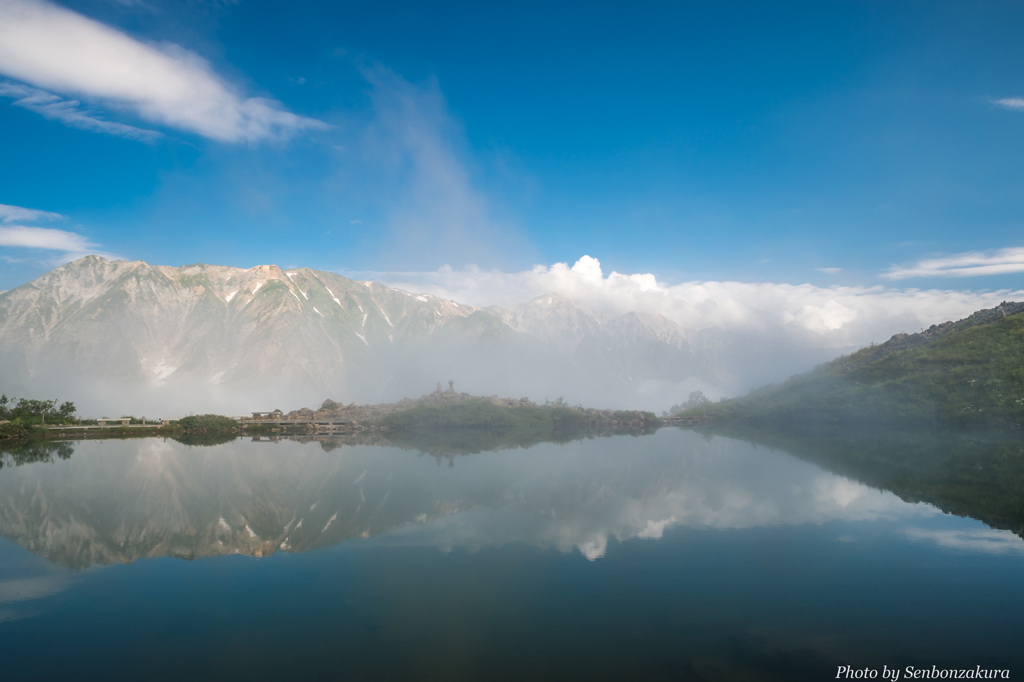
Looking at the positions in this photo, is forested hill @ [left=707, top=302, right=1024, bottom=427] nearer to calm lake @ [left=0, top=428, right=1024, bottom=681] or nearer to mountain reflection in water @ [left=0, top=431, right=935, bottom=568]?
mountain reflection in water @ [left=0, top=431, right=935, bottom=568]

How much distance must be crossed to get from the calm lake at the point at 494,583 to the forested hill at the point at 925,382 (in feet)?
148

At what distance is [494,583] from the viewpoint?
14602mm

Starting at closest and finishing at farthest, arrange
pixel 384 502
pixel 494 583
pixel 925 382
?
1. pixel 494 583
2. pixel 384 502
3. pixel 925 382

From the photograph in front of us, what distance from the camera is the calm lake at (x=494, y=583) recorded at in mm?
10273

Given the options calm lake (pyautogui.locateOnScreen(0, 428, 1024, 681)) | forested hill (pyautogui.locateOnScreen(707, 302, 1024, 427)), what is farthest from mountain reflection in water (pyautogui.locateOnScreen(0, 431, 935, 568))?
forested hill (pyautogui.locateOnScreen(707, 302, 1024, 427))

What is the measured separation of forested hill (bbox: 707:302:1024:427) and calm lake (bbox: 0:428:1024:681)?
45.2m

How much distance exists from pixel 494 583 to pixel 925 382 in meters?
74.4

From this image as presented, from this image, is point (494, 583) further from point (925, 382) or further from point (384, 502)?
point (925, 382)

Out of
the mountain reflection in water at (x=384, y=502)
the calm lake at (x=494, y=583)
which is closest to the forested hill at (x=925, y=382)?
the mountain reflection in water at (x=384, y=502)

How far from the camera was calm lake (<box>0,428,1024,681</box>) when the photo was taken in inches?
404

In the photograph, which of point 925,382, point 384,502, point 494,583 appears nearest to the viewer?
point 494,583

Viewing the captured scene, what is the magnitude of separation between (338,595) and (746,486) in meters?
24.5

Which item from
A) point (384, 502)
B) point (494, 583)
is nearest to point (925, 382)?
point (384, 502)

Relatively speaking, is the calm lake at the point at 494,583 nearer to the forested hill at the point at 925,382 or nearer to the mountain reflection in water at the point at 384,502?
the mountain reflection in water at the point at 384,502
